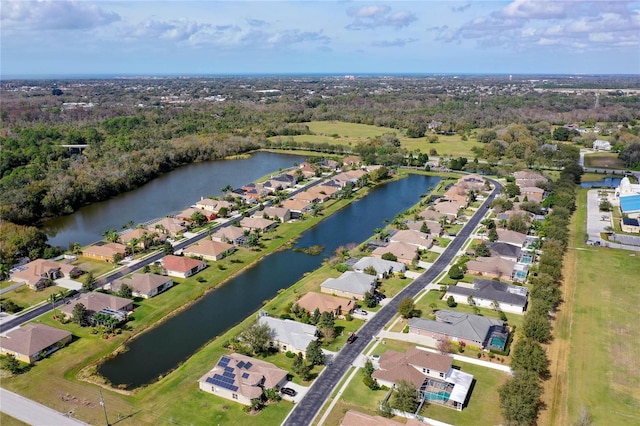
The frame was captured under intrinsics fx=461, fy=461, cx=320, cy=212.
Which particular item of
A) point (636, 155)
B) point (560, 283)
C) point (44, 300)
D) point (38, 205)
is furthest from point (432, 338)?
point (636, 155)

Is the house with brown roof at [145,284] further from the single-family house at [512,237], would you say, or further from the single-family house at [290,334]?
→ the single-family house at [512,237]

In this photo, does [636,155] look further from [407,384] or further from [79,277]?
[79,277]

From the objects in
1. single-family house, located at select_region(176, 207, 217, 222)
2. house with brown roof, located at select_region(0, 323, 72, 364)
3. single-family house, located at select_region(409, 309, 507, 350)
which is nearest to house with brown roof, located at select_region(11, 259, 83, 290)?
house with brown roof, located at select_region(0, 323, 72, 364)

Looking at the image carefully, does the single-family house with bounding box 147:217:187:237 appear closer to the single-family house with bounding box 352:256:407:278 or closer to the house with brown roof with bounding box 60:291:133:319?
the house with brown roof with bounding box 60:291:133:319

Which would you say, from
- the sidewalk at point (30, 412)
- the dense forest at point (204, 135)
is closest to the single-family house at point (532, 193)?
the dense forest at point (204, 135)

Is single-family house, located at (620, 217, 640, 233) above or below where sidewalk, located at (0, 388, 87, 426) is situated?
above

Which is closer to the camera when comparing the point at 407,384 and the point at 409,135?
the point at 407,384
